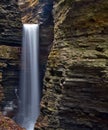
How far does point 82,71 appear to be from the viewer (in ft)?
48.6

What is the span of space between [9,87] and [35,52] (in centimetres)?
426

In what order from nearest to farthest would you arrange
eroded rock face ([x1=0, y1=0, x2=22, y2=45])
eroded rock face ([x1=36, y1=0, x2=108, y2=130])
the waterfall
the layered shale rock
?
eroded rock face ([x1=36, y1=0, x2=108, y2=130])
the layered shale rock
the waterfall
eroded rock face ([x1=0, y1=0, x2=22, y2=45])

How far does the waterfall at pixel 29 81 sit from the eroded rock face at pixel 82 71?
10.5 metres

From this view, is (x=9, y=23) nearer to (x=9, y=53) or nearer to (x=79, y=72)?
(x=9, y=53)

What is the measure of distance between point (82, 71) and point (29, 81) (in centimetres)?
1464

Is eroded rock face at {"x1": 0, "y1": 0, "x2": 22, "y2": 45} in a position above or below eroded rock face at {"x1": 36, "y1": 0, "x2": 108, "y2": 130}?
above

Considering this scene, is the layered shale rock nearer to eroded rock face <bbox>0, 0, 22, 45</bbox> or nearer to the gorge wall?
eroded rock face <bbox>0, 0, 22, 45</bbox>

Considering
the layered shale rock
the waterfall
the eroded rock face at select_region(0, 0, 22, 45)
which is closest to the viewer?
the layered shale rock

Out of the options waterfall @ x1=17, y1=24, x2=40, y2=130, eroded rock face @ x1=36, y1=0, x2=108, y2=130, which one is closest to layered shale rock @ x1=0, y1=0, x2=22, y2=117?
waterfall @ x1=17, y1=24, x2=40, y2=130

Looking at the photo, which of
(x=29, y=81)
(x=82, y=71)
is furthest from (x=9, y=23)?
(x=82, y=71)

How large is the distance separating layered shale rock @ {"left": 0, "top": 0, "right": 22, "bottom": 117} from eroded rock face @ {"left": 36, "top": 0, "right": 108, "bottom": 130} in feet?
35.2

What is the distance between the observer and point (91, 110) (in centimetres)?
1479

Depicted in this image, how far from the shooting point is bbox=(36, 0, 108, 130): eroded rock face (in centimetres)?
1448

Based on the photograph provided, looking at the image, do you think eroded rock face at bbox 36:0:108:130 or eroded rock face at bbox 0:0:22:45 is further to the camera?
eroded rock face at bbox 0:0:22:45
